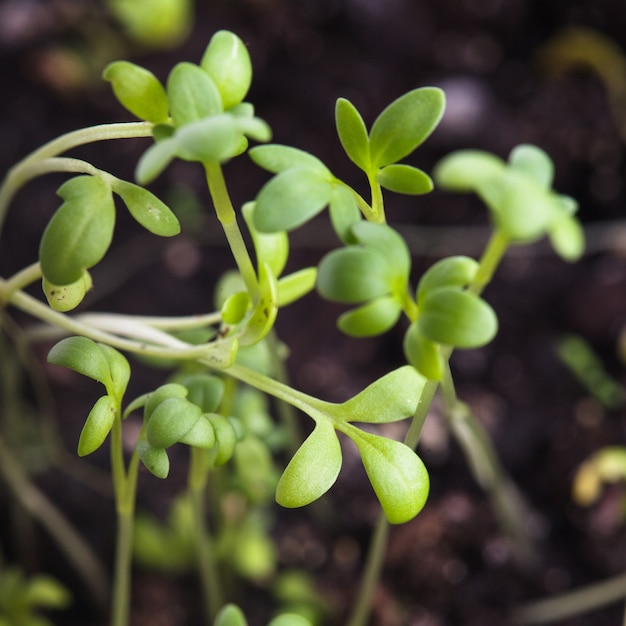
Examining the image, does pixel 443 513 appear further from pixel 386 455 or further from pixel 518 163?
pixel 518 163

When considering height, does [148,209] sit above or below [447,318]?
above

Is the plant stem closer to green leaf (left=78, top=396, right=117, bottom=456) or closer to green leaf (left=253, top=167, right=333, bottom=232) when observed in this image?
green leaf (left=78, top=396, right=117, bottom=456)

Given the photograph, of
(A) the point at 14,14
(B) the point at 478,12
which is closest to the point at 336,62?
(B) the point at 478,12

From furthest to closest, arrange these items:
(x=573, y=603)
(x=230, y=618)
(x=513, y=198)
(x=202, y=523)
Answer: (x=573, y=603), (x=202, y=523), (x=230, y=618), (x=513, y=198)

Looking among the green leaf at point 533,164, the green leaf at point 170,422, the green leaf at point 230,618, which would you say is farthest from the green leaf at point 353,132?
the green leaf at point 230,618

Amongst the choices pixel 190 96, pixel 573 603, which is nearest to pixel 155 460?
pixel 190 96

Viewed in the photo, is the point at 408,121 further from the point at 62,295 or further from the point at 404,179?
the point at 62,295
